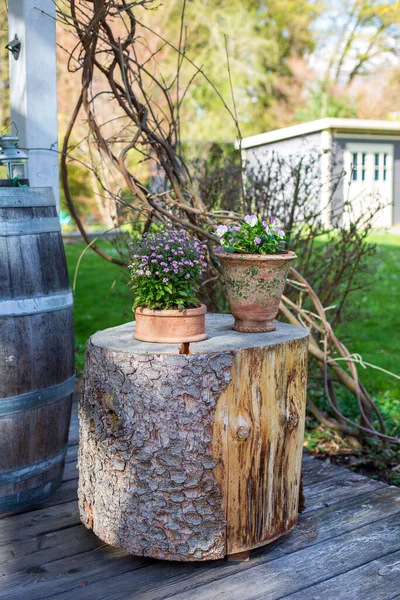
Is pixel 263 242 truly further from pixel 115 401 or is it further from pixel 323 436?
pixel 323 436

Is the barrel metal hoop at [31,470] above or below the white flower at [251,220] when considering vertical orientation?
below

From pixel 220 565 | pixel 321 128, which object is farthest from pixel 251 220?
pixel 321 128

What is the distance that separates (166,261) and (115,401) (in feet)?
1.66

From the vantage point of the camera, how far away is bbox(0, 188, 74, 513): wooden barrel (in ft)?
8.29

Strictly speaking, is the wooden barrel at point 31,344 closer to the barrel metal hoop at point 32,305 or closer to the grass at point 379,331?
the barrel metal hoop at point 32,305

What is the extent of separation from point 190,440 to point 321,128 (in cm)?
1220

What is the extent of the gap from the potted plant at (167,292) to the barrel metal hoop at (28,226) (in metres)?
0.45

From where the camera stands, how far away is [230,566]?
Result: 231 cm

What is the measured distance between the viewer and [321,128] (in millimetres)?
13508

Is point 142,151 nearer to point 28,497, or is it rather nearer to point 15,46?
point 15,46

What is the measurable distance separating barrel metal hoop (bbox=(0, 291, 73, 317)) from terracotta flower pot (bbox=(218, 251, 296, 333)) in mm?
679

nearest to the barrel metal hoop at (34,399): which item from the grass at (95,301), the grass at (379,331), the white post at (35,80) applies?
the white post at (35,80)

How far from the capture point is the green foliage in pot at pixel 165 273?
232cm

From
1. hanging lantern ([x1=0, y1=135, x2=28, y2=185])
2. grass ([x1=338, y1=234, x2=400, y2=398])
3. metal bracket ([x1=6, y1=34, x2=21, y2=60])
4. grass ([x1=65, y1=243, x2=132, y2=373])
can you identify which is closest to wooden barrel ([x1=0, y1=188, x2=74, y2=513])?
hanging lantern ([x1=0, y1=135, x2=28, y2=185])
